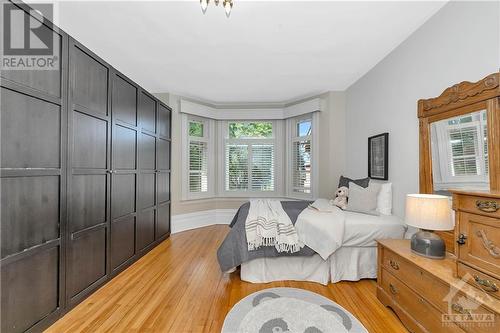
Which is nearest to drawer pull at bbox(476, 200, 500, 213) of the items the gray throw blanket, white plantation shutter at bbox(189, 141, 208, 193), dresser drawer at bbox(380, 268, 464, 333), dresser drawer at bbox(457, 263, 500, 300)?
dresser drawer at bbox(457, 263, 500, 300)

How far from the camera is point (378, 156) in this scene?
9.45 ft

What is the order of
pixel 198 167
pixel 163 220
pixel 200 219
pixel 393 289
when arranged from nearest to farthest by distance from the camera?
pixel 393 289, pixel 163 220, pixel 200 219, pixel 198 167

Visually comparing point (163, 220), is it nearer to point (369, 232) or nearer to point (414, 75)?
point (369, 232)

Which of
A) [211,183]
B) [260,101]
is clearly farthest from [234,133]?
[211,183]

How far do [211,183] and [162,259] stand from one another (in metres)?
2.07

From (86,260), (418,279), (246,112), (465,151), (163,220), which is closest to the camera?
(418,279)

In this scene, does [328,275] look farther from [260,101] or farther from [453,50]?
[260,101]

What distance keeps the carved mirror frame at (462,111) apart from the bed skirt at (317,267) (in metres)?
0.78

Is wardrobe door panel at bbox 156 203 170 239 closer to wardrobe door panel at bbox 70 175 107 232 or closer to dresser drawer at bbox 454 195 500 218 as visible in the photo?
wardrobe door panel at bbox 70 175 107 232

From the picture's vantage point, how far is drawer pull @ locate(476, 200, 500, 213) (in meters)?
1.11

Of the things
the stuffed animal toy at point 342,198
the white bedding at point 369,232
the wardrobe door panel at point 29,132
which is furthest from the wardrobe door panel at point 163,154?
the white bedding at point 369,232

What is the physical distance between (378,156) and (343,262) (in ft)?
4.90

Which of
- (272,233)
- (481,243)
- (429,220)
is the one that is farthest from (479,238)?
(272,233)

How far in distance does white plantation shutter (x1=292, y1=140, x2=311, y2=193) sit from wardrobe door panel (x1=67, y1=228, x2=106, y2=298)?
11.3 feet
